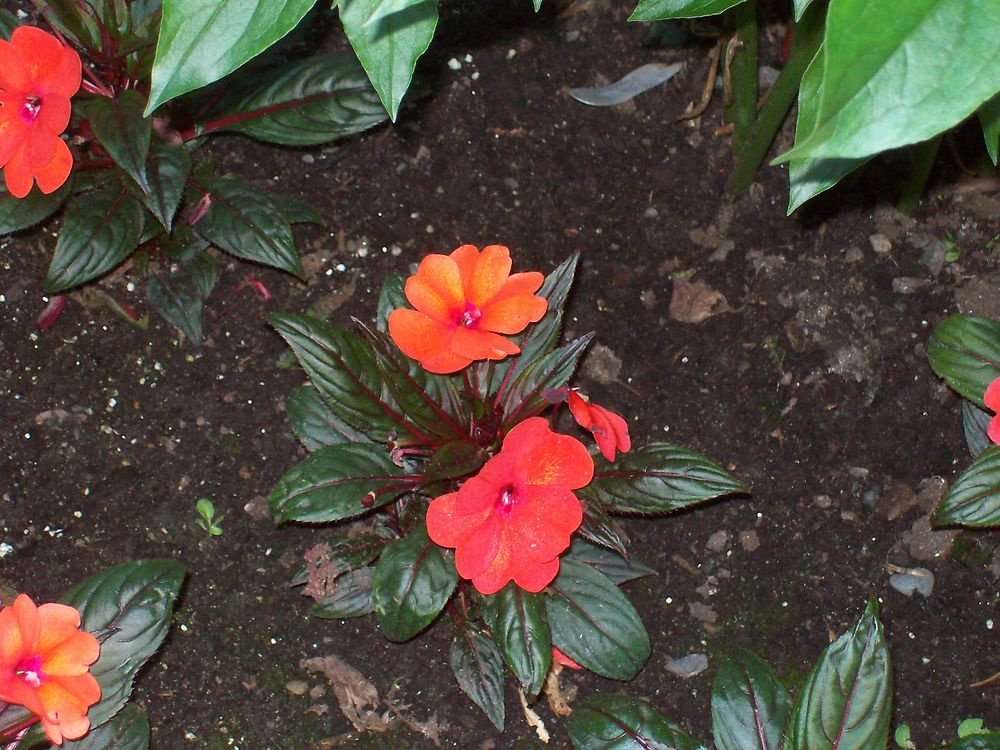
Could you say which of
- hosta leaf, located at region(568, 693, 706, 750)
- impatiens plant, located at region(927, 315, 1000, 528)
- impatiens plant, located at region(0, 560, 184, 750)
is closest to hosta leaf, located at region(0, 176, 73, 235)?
impatiens plant, located at region(0, 560, 184, 750)

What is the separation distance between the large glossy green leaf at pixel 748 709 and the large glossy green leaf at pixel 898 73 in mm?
1341

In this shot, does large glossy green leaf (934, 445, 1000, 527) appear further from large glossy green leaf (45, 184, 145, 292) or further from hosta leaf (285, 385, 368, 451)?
large glossy green leaf (45, 184, 145, 292)

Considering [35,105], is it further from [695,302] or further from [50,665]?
[695,302]

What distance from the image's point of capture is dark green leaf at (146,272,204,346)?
206 centimetres

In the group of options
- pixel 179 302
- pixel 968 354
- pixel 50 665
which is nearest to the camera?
pixel 50 665

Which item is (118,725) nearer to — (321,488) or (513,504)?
(321,488)

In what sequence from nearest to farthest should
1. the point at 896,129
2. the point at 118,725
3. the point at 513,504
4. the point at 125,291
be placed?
1. the point at 896,129
2. the point at 513,504
3. the point at 118,725
4. the point at 125,291

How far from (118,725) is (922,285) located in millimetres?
1900

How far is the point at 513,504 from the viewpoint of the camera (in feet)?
Result: 5.19

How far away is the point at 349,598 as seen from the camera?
1.92 meters

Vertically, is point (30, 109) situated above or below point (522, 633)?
above

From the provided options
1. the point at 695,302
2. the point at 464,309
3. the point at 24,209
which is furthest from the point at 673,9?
the point at 24,209

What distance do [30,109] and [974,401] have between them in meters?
1.89

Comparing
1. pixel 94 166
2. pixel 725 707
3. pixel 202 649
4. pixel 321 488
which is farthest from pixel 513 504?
pixel 94 166
